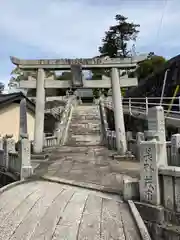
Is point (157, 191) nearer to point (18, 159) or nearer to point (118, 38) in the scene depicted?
point (18, 159)

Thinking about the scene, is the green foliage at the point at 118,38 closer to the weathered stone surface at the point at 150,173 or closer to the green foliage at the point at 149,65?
the green foliage at the point at 149,65

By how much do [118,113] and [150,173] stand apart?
735cm

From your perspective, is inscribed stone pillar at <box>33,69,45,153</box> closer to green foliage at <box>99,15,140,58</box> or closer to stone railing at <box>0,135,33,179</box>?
stone railing at <box>0,135,33,179</box>

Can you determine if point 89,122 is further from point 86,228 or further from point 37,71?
point 86,228

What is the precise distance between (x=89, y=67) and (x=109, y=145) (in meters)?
4.48

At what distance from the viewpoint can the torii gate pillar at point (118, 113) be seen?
39.7 feet

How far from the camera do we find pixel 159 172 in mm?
5328

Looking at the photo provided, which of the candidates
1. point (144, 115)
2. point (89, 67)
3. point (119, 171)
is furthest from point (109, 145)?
point (119, 171)

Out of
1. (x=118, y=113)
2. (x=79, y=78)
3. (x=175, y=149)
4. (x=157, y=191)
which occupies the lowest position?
(x=157, y=191)

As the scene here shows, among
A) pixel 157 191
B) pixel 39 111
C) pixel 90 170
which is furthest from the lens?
pixel 39 111

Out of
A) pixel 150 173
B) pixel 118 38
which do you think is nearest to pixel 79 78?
pixel 150 173

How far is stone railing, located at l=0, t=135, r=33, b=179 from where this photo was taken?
829 centimetres

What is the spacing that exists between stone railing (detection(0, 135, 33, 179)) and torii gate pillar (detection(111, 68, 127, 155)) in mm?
4519

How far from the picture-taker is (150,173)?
5387 millimetres
